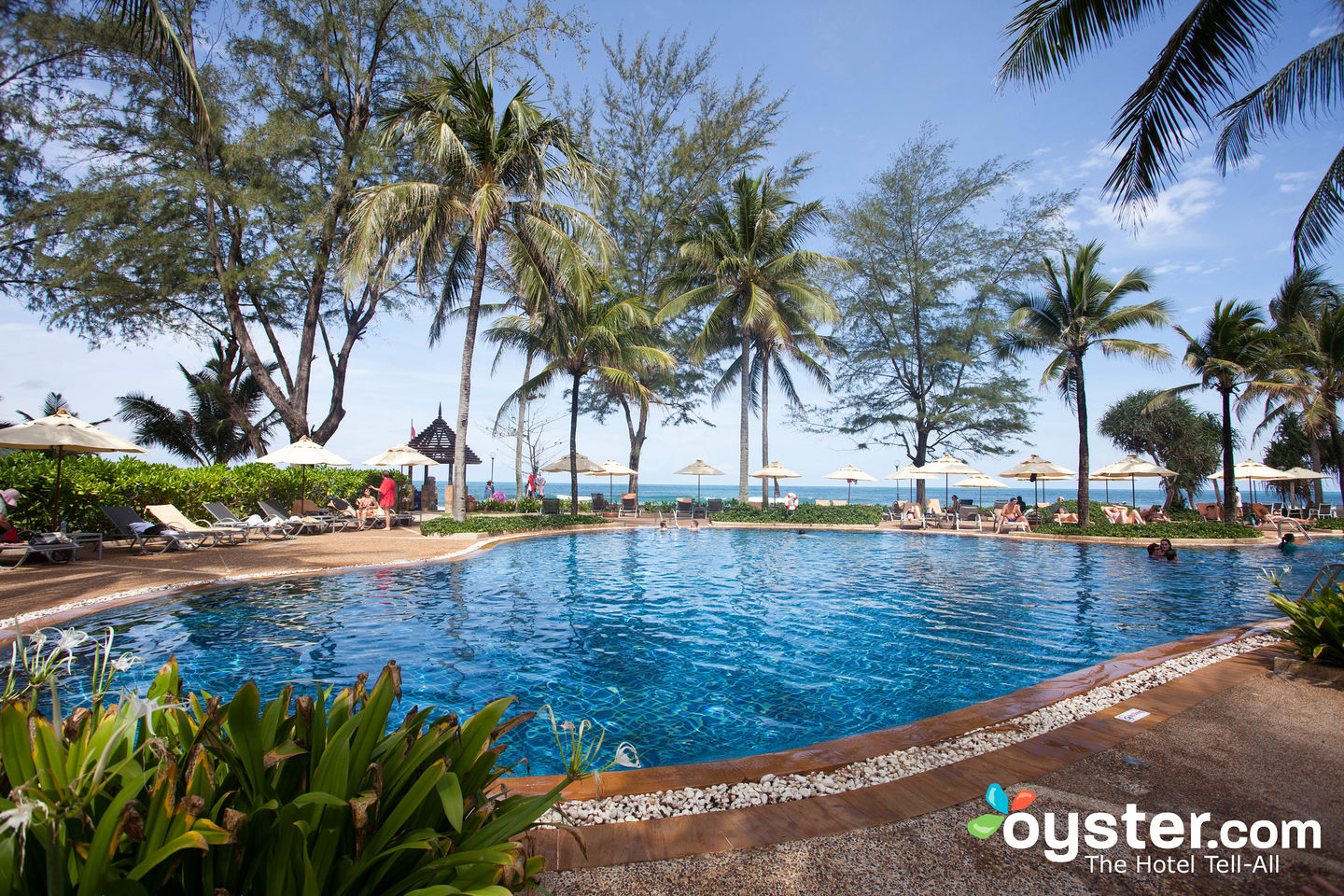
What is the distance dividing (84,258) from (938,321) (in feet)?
92.4

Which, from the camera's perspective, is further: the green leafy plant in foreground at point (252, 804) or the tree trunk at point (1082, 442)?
the tree trunk at point (1082, 442)

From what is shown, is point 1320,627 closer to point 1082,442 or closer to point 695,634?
point 695,634

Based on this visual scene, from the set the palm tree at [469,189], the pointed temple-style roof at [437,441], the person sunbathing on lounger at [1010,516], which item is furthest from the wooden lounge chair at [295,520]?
the person sunbathing on lounger at [1010,516]

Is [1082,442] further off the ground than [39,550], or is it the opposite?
[1082,442]

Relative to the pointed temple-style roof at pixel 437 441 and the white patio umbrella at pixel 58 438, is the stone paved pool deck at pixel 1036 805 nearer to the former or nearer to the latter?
the white patio umbrella at pixel 58 438

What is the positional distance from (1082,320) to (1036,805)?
1907 centimetres

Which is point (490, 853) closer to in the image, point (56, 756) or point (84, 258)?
point (56, 756)

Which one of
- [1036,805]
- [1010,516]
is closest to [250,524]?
[1036,805]

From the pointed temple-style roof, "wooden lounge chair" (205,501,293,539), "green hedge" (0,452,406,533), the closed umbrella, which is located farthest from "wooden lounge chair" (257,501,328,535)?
the closed umbrella

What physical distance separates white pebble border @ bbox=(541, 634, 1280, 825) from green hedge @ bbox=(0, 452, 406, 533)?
1304 cm

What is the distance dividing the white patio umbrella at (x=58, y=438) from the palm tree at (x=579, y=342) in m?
10.5

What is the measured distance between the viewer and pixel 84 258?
15188 millimetres

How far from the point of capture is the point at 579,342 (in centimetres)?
1897

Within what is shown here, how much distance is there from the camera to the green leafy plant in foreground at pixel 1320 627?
440 cm
